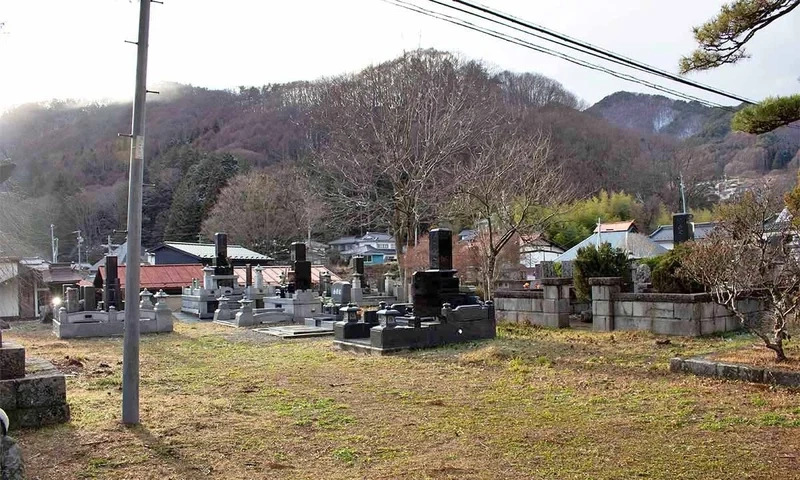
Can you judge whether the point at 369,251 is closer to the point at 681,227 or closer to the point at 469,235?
the point at 469,235

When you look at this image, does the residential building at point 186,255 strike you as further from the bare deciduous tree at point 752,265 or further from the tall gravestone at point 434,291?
the bare deciduous tree at point 752,265

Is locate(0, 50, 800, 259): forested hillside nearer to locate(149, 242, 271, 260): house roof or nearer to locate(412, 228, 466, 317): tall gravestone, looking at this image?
locate(149, 242, 271, 260): house roof

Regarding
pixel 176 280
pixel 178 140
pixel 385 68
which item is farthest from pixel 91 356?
pixel 178 140

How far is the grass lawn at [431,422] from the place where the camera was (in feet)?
14.9

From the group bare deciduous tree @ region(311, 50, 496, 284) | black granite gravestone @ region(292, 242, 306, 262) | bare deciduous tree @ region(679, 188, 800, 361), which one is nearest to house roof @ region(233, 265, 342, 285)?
bare deciduous tree @ region(311, 50, 496, 284)

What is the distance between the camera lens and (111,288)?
1917 cm

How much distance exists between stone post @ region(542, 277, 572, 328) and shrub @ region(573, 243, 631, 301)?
73 centimetres

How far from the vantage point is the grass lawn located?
14.9 ft

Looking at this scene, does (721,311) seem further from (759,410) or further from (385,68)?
(385,68)

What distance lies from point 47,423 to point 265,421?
2068 millimetres

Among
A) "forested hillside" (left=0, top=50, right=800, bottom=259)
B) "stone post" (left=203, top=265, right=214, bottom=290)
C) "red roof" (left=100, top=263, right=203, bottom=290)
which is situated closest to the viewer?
"stone post" (left=203, top=265, right=214, bottom=290)

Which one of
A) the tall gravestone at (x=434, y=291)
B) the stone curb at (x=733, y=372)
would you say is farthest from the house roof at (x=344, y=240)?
the stone curb at (x=733, y=372)

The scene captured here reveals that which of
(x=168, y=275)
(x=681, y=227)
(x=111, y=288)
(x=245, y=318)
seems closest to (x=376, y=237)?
(x=168, y=275)

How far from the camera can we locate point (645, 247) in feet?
98.5
